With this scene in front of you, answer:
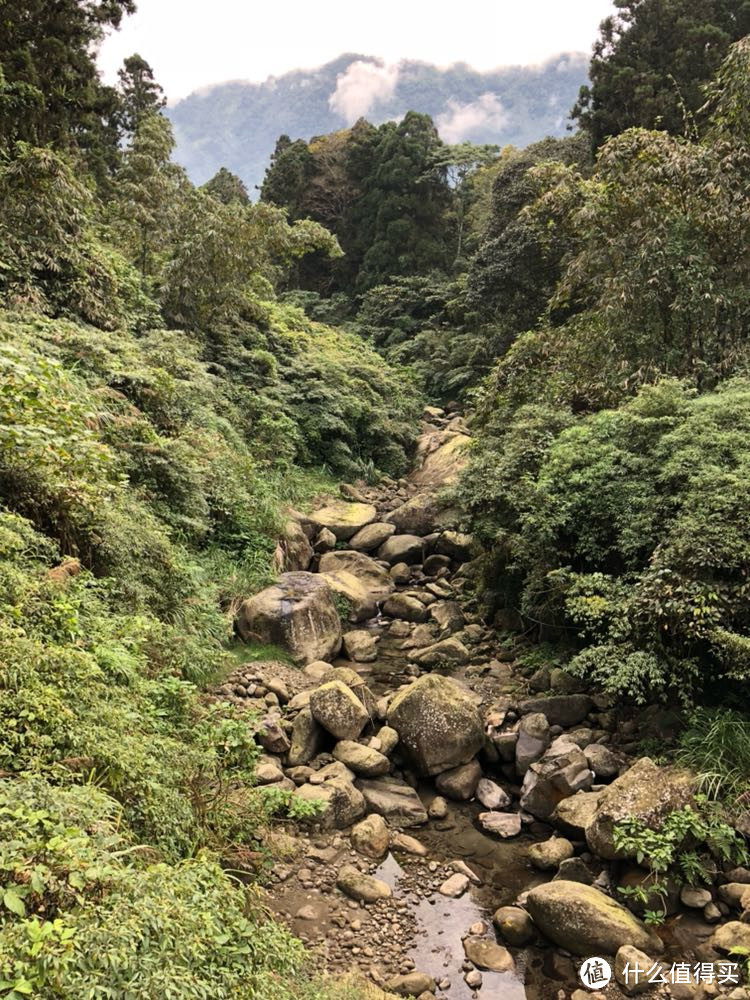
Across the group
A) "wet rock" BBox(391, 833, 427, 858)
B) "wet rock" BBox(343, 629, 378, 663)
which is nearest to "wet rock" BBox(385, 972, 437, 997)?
"wet rock" BBox(391, 833, 427, 858)

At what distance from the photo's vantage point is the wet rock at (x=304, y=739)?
24.9 ft

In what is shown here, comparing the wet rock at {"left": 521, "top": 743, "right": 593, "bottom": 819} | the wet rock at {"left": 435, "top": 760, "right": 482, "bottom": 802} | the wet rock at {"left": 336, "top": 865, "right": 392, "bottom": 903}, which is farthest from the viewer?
the wet rock at {"left": 435, "top": 760, "right": 482, "bottom": 802}

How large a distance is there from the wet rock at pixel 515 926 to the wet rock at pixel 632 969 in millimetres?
752

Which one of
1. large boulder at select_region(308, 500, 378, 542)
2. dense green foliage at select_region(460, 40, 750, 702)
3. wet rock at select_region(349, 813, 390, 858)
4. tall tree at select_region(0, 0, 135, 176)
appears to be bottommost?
wet rock at select_region(349, 813, 390, 858)

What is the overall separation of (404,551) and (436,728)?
711cm

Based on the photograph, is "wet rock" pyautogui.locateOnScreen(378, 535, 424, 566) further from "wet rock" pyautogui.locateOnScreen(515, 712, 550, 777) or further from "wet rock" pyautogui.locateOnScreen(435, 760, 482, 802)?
"wet rock" pyautogui.locateOnScreen(435, 760, 482, 802)

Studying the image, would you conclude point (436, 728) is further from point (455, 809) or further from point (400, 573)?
point (400, 573)

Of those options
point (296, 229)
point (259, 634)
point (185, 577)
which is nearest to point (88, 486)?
point (185, 577)

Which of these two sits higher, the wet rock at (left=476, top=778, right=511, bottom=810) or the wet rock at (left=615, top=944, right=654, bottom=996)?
the wet rock at (left=615, top=944, right=654, bottom=996)

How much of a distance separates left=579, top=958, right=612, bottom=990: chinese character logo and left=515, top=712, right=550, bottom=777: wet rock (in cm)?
264

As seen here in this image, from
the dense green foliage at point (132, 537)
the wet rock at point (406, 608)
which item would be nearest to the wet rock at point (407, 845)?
the dense green foliage at point (132, 537)

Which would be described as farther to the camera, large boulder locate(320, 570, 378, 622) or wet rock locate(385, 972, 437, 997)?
large boulder locate(320, 570, 378, 622)

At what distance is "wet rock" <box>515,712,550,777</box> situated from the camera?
26.3ft

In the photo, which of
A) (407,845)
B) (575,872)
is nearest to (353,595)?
(407,845)
